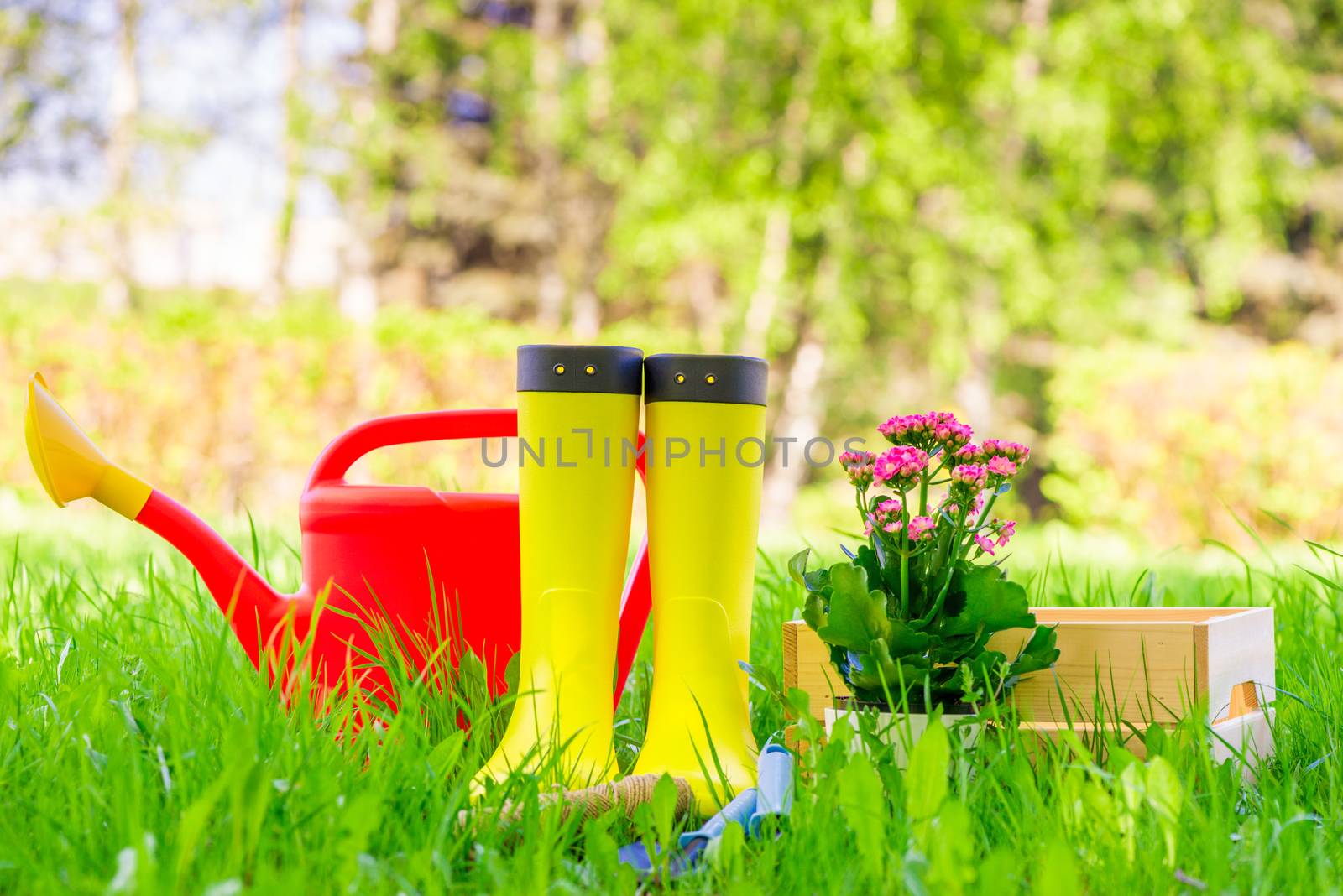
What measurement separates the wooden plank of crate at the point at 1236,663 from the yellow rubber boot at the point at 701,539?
18.3 inches

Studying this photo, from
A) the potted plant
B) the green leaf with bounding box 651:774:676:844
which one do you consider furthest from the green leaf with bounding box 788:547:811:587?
the green leaf with bounding box 651:774:676:844

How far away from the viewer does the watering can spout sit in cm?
117

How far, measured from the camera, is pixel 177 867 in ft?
2.32

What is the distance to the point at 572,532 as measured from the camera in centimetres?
114

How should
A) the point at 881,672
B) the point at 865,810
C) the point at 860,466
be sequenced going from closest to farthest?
the point at 865,810, the point at 881,672, the point at 860,466

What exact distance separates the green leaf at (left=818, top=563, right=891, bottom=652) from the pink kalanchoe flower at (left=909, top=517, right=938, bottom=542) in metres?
0.07

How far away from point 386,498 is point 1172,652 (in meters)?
0.84

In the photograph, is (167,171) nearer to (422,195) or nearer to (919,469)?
(422,195)

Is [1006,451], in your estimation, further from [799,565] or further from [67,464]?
[67,464]

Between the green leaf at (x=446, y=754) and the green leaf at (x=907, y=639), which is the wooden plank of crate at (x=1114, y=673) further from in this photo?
the green leaf at (x=446, y=754)

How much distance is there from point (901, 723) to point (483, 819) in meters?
0.39

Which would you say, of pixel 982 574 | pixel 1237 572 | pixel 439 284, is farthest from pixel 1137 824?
pixel 439 284

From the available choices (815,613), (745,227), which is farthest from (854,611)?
(745,227)

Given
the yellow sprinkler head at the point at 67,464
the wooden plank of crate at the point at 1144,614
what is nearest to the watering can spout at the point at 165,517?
the yellow sprinkler head at the point at 67,464
